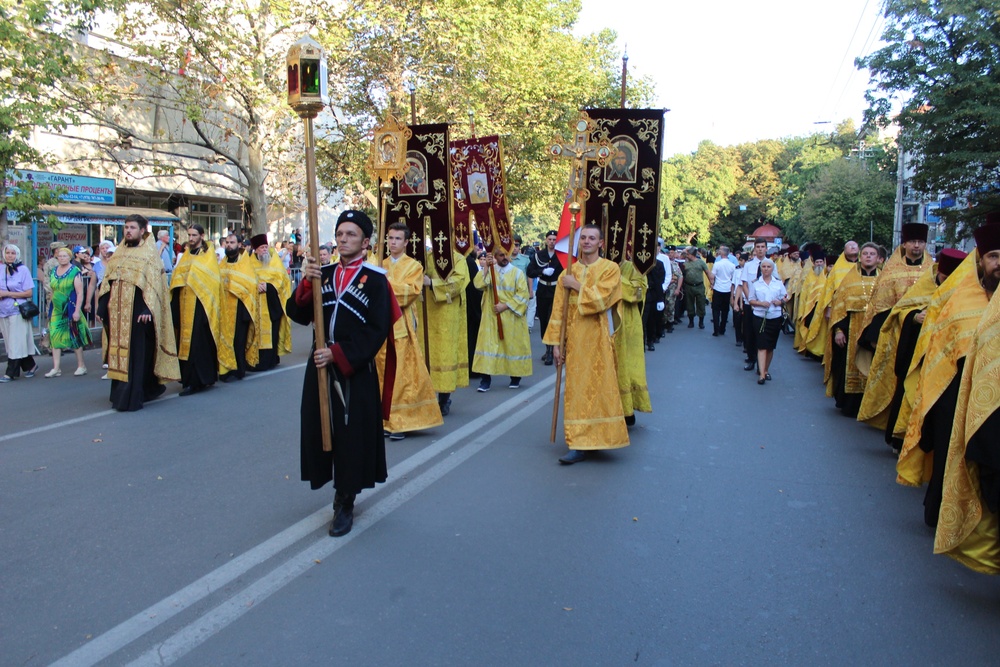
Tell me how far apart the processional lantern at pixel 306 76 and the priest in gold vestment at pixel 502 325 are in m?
5.75

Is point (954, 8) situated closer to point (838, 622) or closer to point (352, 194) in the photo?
point (352, 194)

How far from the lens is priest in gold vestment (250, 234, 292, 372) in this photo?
11.5 metres

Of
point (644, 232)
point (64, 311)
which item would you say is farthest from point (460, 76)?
point (644, 232)

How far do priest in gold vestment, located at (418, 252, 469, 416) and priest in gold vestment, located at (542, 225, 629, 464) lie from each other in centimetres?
228

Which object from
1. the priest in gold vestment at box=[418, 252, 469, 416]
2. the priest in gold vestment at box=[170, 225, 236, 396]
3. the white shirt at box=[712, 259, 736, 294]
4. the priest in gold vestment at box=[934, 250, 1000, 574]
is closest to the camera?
the priest in gold vestment at box=[934, 250, 1000, 574]

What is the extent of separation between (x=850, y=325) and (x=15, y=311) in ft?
31.3

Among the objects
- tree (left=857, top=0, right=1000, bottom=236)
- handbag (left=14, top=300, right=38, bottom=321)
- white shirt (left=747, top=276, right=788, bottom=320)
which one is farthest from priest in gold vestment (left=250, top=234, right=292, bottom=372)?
tree (left=857, top=0, right=1000, bottom=236)

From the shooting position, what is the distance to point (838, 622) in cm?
388

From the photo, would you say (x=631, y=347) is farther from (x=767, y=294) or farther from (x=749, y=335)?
(x=749, y=335)

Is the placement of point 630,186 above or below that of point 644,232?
above

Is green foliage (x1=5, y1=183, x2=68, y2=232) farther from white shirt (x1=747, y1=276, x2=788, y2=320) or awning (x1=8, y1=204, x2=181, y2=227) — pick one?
white shirt (x1=747, y1=276, x2=788, y2=320)

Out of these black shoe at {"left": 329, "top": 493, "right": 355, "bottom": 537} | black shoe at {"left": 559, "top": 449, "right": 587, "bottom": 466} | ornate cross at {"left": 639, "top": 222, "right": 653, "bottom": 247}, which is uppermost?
ornate cross at {"left": 639, "top": 222, "right": 653, "bottom": 247}

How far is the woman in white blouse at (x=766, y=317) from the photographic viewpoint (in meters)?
11.3

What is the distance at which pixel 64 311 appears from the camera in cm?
1104
